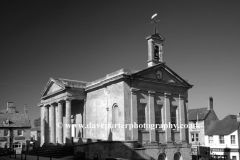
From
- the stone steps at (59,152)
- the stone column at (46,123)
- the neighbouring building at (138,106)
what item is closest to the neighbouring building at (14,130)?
the stone column at (46,123)

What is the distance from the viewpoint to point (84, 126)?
3064 centimetres

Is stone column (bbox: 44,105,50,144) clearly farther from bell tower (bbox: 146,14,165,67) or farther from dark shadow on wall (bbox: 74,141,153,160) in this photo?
bell tower (bbox: 146,14,165,67)

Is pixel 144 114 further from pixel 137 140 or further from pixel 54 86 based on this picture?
pixel 54 86

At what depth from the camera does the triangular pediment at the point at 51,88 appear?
31.3m

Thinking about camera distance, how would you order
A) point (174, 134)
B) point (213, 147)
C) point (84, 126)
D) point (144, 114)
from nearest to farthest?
point (144, 114) < point (174, 134) < point (84, 126) < point (213, 147)

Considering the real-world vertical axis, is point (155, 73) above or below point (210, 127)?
above

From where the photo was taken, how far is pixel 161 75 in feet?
89.0

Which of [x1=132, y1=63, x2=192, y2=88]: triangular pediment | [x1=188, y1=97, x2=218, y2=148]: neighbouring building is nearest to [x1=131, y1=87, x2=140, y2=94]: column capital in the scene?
[x1=132, y1=63, x2=192, y2=88]: triangular pediment

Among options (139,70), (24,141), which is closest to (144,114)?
(139,70)

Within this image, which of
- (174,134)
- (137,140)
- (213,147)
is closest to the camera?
(137,140)

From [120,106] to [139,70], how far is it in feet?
12.0

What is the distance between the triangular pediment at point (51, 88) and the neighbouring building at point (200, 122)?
26.8 m

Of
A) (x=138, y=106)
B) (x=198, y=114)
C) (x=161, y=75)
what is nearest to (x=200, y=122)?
(x=198, y=114)

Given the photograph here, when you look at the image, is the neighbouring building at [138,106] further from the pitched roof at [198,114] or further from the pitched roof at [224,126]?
the pitched roof at [198,114]
